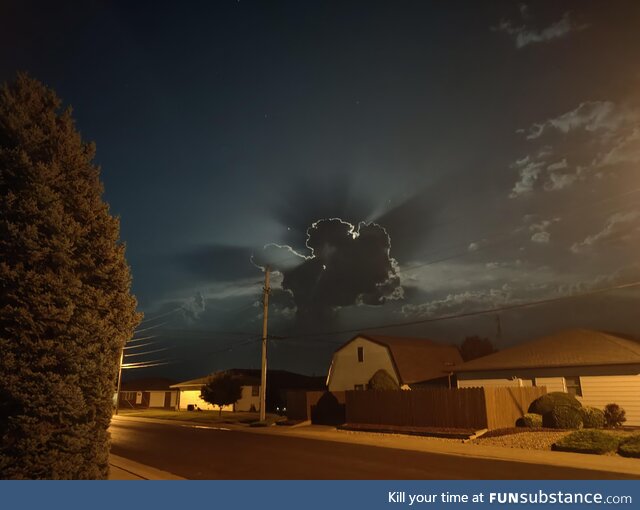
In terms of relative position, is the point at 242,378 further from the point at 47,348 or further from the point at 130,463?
the point at 47,348

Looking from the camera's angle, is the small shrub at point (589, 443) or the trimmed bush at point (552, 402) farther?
the trimmed bush at point (552, 402)

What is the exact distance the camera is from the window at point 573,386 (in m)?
26.5

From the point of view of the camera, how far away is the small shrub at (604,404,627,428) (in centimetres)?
2395

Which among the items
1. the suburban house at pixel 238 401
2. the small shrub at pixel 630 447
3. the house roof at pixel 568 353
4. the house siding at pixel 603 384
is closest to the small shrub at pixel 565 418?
the house siding at pixel 603 384

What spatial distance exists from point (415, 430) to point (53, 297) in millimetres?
19713

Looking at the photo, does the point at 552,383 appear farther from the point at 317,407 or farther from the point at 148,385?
the point at 148,385

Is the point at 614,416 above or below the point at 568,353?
below

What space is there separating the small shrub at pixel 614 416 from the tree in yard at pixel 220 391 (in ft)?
105

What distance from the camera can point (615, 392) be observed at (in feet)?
82.4

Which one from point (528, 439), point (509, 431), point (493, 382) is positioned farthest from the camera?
point (493, 382)

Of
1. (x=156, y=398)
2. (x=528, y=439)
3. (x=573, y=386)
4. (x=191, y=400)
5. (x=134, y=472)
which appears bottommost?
(x=134, y=472)

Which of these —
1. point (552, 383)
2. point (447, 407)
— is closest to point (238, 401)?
point (447, 407)

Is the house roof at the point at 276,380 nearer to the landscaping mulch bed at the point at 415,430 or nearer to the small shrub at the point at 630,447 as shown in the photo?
the landscaping mulch bed at the point at 415,430

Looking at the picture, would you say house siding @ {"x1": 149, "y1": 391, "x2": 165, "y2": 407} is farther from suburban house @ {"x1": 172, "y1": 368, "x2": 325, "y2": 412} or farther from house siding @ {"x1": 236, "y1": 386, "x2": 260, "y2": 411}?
house siding @ {"x1": 236, "y1": 386, "x2": 260, "y2": 411}
